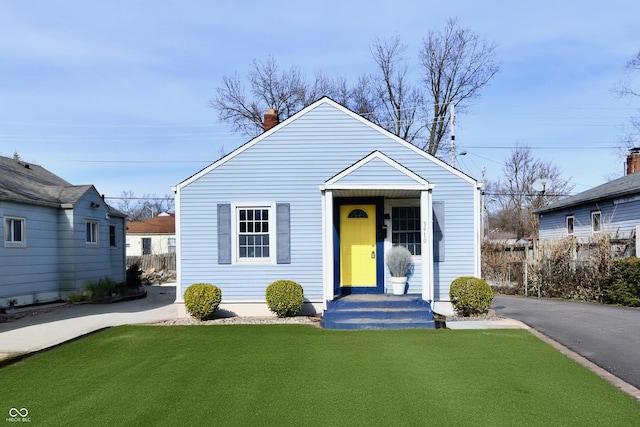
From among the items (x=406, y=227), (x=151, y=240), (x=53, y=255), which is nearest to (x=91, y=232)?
(x=53, y=255)

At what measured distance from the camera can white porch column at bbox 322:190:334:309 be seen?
11.7 metres

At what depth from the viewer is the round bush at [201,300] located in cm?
1173

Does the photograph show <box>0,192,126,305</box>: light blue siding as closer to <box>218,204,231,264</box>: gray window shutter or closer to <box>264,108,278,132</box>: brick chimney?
<box>218,204,231,264</box>: gray window shutter

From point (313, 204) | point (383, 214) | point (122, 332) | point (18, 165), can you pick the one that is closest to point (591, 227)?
point (383, 214)

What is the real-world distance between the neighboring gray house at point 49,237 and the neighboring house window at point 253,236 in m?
7.31

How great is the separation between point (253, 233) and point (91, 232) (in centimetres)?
958

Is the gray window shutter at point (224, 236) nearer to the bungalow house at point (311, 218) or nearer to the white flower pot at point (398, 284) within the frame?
the bungalow house at point (311, 218)

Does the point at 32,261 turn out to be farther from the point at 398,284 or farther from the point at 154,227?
the point at 154,227

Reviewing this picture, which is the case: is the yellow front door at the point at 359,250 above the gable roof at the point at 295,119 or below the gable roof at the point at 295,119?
below

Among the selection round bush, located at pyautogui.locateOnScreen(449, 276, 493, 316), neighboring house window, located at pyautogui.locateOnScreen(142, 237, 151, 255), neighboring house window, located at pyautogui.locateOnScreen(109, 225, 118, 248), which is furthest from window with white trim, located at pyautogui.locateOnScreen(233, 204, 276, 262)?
neighboring house window, located at pyautogui.locateOnScreen(142, 237, 151, 255)

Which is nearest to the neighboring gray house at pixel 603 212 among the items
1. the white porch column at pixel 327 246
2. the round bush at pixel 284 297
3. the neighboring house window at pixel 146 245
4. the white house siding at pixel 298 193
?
the white house siding at pixel 298 193

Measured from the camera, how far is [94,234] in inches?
765

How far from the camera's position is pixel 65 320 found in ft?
41.8

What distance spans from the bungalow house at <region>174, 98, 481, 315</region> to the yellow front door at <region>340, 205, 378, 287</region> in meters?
0.03
